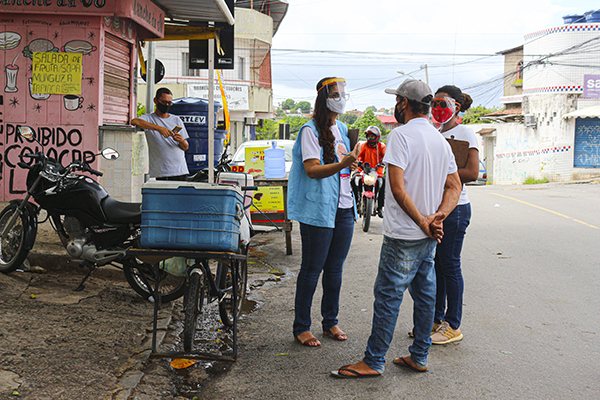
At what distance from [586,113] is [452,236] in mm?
25353

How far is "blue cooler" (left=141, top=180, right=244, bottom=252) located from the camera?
404 cm

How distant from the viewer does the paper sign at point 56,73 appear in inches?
320

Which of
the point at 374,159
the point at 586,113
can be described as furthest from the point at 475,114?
the point at 374,159

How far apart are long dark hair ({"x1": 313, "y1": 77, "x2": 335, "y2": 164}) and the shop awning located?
82.2 feet

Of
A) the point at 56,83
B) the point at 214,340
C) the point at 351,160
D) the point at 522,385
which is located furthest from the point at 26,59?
the point at 522,385

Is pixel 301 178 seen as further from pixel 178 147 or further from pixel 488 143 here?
pixel 488 143

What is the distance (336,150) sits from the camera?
15.3 ft

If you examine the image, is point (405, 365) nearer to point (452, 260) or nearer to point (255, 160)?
point (452, 260)

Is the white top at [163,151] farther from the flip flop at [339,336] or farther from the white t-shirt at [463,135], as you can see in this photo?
the white t-shirt at [463,135]

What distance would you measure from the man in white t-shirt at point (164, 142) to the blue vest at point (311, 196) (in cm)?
300

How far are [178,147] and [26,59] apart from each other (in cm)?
261

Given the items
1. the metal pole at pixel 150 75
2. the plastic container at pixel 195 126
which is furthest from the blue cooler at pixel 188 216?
the metal pole at pixel 150 75

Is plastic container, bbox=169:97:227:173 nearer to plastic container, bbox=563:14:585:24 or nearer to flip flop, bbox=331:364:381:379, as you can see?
flip flop, bbox=331:364:381:379

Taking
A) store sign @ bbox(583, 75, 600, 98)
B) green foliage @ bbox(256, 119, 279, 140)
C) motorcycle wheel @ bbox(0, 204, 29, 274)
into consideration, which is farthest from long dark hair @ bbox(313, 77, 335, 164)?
green foliage @ bbox(256, 119, 279, 140)
